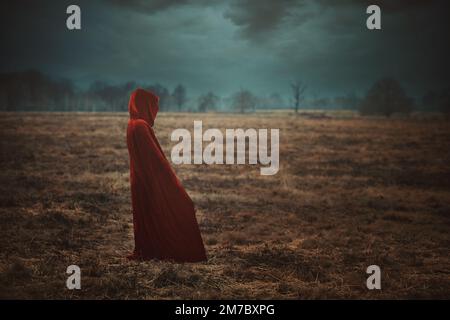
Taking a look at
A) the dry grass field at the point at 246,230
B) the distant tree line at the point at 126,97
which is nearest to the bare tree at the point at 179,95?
the distant tree line at the point at 126,97

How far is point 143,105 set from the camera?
5.51 m

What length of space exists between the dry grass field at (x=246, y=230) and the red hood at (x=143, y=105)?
221cm

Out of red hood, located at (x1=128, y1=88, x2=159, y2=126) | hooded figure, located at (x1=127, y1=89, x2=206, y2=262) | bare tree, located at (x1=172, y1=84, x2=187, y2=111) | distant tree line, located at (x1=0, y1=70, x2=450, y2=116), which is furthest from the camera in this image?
bare tree, located at (x1=172, y1=84, x2=187, y2=111)

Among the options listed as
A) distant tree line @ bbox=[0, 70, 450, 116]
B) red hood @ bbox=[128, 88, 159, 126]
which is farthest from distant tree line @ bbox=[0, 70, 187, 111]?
red hood @ bbox=[128, 88, 159, 126]

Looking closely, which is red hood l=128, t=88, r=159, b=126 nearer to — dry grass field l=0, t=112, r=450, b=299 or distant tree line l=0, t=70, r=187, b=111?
dry grass field l=0, t=112, r=450, b=299

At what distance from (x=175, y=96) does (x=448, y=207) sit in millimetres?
108530

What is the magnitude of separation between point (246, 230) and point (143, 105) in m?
4.03

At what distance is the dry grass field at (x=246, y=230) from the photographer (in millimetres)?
5074

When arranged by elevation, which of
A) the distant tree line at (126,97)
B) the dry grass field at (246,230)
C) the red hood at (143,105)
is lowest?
the dry grass field at (246,230)

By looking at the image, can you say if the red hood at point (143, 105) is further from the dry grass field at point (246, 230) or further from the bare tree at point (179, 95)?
the bare tree at point (179, 95)

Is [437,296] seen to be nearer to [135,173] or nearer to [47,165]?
[135,173]

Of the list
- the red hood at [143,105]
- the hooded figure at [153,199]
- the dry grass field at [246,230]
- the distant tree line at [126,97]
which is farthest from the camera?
the distant tree line at [126,97]

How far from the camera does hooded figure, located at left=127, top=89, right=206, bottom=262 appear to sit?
17.3 ft

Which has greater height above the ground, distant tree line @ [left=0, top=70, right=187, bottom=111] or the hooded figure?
distant tree line @ [left=0, top=70, right=187, bottom=111]
